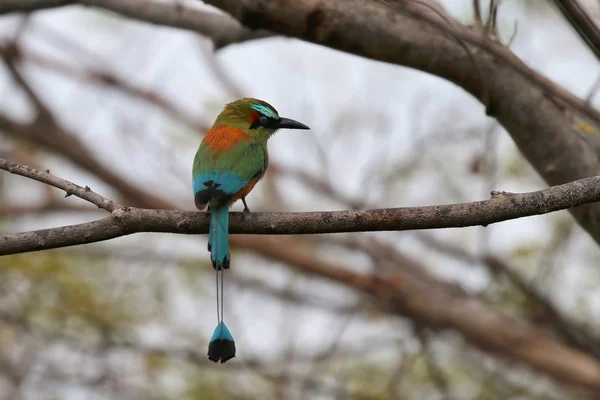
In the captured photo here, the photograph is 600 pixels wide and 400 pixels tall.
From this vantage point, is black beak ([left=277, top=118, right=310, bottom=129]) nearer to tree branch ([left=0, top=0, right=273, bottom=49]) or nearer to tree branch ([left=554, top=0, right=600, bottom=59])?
tree branch ([left=0, top=0, right=273, bottom=49])

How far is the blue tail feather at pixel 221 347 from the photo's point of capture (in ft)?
11.0

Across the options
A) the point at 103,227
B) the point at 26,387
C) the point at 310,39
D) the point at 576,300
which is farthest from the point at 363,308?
the point at 103,227

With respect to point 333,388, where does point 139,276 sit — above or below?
above

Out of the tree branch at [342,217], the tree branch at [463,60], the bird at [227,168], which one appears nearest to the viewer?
the tree branch at [342,217]

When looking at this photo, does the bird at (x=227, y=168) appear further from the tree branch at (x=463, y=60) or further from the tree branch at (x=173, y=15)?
the tree branch at (x=463, y=60)

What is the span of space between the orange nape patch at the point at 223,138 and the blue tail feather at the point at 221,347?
1.32 meters

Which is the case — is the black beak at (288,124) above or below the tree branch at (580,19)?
above

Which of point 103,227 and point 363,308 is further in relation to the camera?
point 363,308

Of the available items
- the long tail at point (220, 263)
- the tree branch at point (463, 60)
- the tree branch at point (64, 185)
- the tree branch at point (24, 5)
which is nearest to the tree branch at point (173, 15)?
the tree branch at point (24, 5)

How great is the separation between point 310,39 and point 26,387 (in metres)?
6.06

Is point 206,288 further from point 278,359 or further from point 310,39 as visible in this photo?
point 310,39

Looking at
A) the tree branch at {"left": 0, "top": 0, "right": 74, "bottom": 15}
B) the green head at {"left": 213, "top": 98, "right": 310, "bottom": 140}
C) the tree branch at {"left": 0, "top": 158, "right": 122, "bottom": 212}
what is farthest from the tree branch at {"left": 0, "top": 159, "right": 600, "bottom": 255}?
the tree branch at {"left": 0, "top": 0, "right": 74, "bottom": 15}

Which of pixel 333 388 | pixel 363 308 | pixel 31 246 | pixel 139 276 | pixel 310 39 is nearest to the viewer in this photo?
pixel 31 246

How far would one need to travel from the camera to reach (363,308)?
855 centimetres
